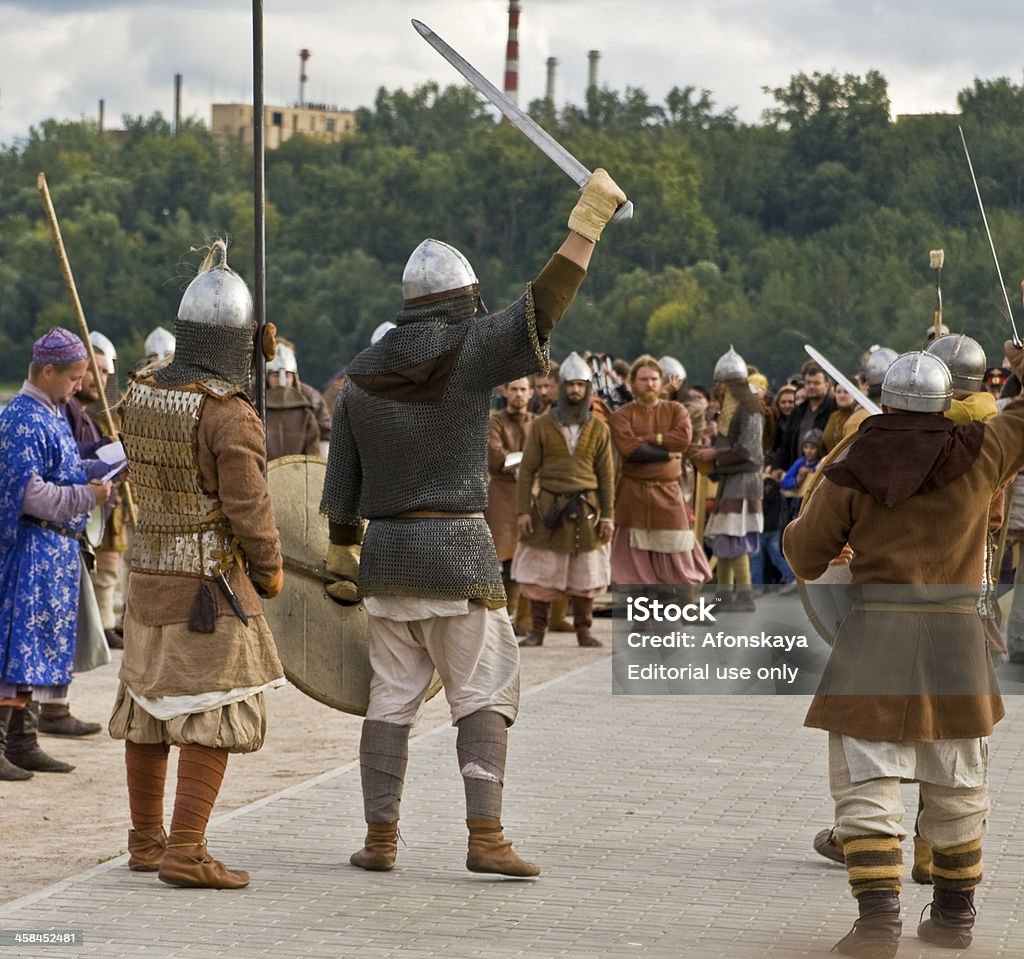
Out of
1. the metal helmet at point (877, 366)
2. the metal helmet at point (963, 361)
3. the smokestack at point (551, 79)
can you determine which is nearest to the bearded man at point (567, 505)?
the metal helmet at point (877, 366)

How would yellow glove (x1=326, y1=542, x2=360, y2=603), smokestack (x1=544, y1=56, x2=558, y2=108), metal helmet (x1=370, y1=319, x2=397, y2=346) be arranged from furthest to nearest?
smokestack (x1=544, y1=56, x2=558, y2=108) < metal helmet (x1=370, y1=319, x2=397, y2=346) < yellow glove (x1=326, y1=542, x2=360, y2=603)

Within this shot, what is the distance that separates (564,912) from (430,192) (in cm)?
7479

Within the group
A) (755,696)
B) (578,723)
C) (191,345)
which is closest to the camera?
(191,345)

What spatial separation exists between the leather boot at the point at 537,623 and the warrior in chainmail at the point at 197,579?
625 centimetres

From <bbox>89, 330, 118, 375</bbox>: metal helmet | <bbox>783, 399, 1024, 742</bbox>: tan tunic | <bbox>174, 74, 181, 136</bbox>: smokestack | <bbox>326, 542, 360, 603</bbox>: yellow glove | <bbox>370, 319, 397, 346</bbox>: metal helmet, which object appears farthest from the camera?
<bbox>174, 74, 181, 136</bbox>: smokestack

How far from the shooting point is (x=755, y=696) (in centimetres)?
991

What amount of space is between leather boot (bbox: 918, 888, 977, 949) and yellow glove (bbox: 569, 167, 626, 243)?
6.17 feet

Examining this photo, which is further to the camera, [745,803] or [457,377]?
[745,803]

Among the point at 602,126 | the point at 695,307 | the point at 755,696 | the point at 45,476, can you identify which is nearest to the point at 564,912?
the point at 45,476

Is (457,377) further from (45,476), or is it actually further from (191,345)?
(45,476)

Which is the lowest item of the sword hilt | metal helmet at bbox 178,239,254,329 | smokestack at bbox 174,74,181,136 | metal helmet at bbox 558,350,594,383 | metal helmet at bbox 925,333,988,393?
metal helmet at bbox 925,333,988,393

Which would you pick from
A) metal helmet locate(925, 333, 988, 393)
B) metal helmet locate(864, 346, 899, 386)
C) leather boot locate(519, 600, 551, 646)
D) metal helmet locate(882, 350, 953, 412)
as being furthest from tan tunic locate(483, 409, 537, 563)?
metal helmet locate(882, 350, 953, 412)

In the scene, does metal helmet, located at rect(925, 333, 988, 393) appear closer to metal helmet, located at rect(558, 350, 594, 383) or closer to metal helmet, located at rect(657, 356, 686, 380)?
metal helmet, located at rect(558, 350, 594, 383)

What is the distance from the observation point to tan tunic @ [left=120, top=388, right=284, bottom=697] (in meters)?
5.52
